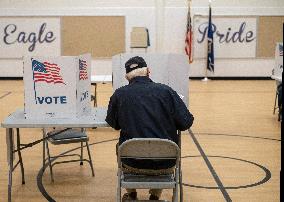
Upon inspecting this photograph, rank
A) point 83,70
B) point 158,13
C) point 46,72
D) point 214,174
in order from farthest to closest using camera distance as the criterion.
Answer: point 158,13
point 214,174
point 83,70
point 46,72

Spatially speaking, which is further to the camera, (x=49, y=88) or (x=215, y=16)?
(x=215, y=16)

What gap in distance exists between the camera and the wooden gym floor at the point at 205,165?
418 cm

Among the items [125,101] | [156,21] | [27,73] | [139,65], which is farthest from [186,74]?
[156,21]

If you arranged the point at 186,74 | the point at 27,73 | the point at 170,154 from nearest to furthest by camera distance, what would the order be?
1. the point at 170,154
2. the point at 27,73
3. the point at 186,74

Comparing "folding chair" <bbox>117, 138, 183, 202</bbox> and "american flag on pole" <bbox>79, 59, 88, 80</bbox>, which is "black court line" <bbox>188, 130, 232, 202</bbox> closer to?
"folding chair" <bbox>117, 138, 183, 202</bbox>

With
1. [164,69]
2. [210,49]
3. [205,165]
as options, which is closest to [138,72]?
[164,69]

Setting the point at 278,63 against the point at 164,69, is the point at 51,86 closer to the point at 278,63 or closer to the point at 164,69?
the point at 164,69

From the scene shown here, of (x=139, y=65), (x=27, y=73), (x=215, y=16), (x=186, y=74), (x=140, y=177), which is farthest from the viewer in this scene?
(x=215, y=16)

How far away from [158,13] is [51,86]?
409 inches

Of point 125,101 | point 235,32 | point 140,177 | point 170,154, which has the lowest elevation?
point 140,177

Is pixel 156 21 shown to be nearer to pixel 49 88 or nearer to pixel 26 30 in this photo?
pixel 26 30

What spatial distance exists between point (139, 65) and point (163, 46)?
34.9 ft

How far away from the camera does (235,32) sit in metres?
13.8

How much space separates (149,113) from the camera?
3109 millimetres
